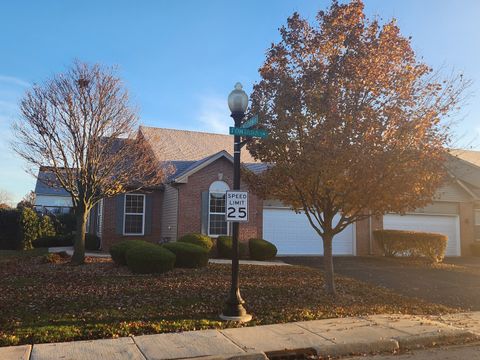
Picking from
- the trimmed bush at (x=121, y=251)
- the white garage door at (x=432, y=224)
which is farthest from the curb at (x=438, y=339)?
the white garage door at (x=432, y=224)

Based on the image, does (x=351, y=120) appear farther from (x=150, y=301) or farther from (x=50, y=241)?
(x=50, y=241)

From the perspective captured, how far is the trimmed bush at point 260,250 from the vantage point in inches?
725

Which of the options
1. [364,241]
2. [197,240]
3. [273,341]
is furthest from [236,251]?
[364,241]

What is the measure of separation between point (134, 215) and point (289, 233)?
7.00 meters

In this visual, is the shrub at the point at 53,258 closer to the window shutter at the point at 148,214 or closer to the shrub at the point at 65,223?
the window shutter at the point at 148,214

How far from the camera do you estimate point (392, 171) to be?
943 cm

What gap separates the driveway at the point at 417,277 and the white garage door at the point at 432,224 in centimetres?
319

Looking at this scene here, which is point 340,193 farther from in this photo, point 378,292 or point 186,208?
point 186,208

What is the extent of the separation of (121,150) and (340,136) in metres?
8.15

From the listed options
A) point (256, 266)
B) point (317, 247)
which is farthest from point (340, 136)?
point (317, 247)

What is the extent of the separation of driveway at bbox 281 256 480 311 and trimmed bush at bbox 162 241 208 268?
4.68 meters

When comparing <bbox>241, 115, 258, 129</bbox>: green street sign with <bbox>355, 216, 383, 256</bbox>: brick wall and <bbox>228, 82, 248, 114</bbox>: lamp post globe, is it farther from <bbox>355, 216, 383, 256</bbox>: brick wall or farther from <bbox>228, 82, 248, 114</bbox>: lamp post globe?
<bbox>355, 216, 383, 256</bbox>: brick wall

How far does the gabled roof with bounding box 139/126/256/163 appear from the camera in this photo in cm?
2172

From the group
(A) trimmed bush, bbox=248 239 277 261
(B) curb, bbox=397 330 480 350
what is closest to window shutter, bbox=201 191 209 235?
(A) trimmed bush, bbox=248 239 277 261
